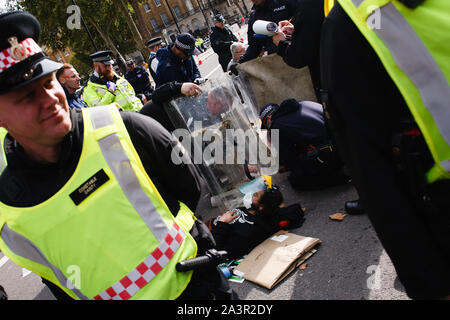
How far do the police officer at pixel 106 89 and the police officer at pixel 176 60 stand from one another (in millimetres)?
884

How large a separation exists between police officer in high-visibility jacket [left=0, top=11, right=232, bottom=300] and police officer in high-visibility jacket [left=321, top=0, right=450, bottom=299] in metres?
0.74

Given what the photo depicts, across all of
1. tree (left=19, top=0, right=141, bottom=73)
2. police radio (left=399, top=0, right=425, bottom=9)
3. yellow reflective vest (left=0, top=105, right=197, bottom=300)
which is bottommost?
yellow reflective vest (left=0, top=105, right=197, bottom=300)

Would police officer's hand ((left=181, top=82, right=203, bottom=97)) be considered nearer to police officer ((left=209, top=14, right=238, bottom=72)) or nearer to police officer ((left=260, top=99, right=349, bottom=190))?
police officer ((left=260, top=99, right=349, bottom=190))

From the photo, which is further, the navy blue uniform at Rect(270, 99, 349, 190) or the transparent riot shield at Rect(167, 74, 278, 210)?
the transparent riot shield at Rect(167, 74, 278, 210)

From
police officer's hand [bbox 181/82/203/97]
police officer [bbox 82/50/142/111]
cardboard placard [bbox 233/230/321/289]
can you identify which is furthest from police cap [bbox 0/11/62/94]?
police officer [bbox 82/50/142/111]

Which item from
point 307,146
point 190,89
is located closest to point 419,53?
point 307,146

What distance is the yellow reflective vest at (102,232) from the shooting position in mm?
1196

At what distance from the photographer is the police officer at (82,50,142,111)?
5.41 metres

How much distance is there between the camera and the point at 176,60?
4.77 m

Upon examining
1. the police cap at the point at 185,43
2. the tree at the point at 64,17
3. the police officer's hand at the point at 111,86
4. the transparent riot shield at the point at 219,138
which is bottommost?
the transparent riot shield at the point at 219,138

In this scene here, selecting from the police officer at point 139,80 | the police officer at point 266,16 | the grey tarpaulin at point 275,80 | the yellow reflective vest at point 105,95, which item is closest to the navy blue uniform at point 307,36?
the police officer at point 266,16

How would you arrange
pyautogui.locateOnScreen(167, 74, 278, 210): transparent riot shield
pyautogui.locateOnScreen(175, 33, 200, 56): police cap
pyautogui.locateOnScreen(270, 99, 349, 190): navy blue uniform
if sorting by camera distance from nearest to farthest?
pyautogui.locateOnScreen(270, 99, 349, 190): navy blue uniform → pyautogui.locateOnScreen(167, 74, 278, 210): transparent riot shield → pyautogui.locateOnScreen(175, 33, 200, 56): police cap

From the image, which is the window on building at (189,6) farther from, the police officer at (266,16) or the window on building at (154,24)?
the police officer at (266,16)

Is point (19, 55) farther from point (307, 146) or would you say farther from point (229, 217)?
point (307, 146)
